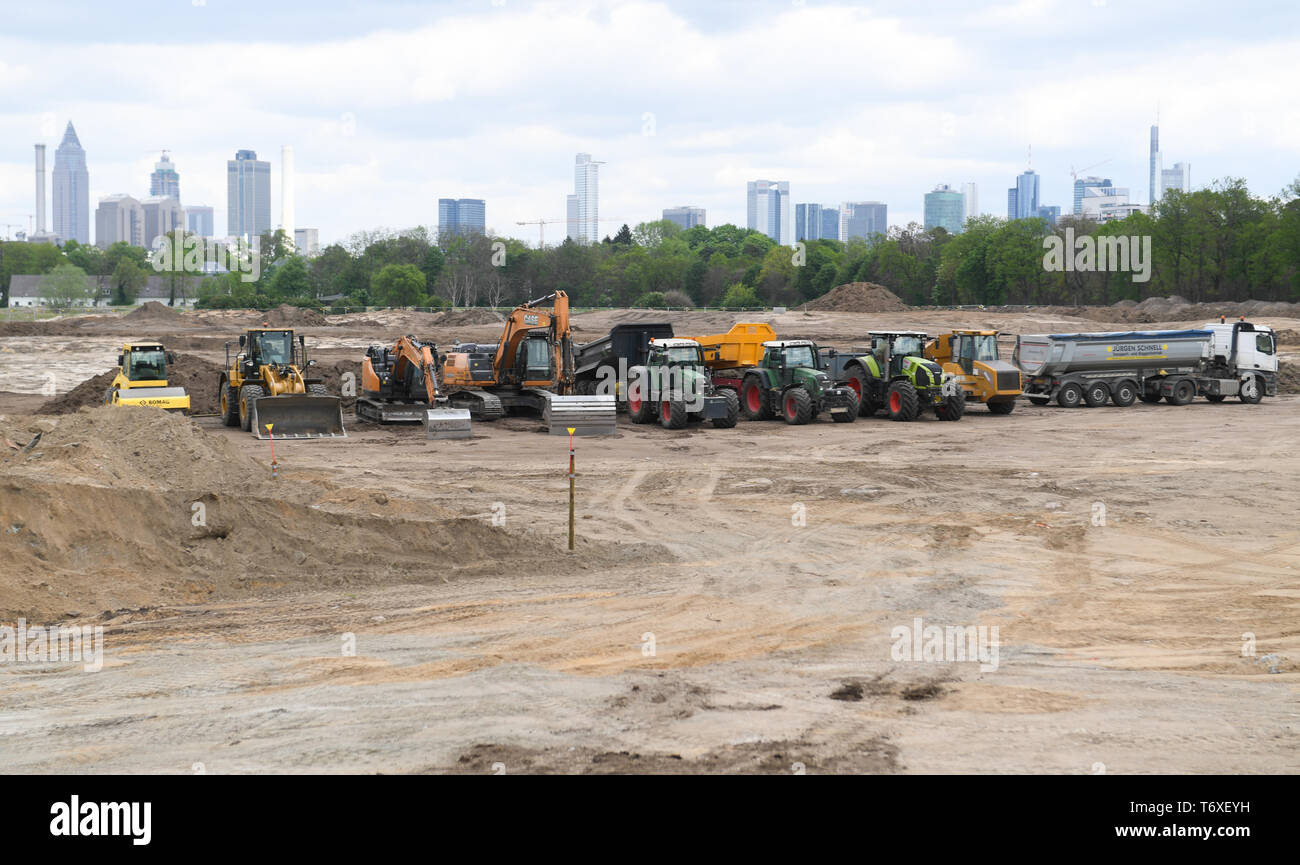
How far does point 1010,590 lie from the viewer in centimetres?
1216

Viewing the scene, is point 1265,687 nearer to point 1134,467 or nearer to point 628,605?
point 628,605

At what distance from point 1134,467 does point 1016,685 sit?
A: 14.0m

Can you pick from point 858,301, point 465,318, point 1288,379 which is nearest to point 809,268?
point 858,301

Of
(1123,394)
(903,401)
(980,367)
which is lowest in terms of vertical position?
(903,401)

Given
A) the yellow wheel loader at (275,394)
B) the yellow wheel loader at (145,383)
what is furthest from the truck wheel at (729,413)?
the yellow wheel loader at (145,383)

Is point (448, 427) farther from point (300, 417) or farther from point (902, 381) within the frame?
point (902, 381)

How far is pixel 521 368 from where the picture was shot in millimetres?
29344

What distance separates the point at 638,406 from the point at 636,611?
1747 centimetres

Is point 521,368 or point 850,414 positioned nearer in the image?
point 850,414

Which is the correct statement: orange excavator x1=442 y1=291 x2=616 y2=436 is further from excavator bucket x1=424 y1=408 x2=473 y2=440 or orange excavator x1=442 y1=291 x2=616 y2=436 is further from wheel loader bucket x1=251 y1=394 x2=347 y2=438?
wheel loader bucket x1=251 y1=394 x2=347 y2=438

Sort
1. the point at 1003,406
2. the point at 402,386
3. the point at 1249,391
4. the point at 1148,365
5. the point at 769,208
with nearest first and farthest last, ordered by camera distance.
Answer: the point at 402,386 < the point at 1003,406 < the point at 1148,365 < the point at 1249,391 < the point at 769,208

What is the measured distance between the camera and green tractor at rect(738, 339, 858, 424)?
91.9 feet

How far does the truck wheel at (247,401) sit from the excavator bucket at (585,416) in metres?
6.65
